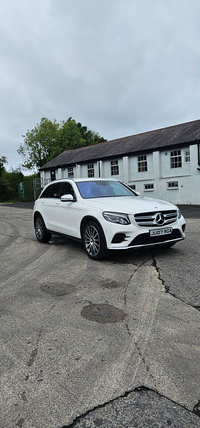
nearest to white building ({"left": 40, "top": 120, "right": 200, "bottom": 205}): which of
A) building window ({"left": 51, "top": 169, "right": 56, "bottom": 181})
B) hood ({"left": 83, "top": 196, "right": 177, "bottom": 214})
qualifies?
building window ({"left": 51, "top": 169, "right": 56, "bottom": 181})

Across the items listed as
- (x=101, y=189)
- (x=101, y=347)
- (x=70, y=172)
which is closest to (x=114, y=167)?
(x=70, y=172)

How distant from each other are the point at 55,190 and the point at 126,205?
268 cm

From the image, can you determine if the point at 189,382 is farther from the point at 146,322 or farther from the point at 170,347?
the point at 146,322

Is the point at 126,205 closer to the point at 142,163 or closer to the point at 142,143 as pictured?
the point at 142,163

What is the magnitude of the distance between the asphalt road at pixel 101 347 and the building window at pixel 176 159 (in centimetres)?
2136

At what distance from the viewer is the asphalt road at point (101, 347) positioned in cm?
196

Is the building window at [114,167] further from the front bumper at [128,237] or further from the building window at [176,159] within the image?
the front bumper at [128,237]

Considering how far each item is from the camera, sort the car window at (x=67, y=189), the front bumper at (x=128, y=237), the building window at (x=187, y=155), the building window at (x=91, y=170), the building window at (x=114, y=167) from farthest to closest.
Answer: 1. the building window at (x=91, y=170)
2. the building window at (x=114, y=167)
3. the building window at (x=187, y=155)
4. the car window at (x=67, y=189)
5. the front bumper at (x=128, y=237)

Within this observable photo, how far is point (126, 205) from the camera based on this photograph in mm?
5824

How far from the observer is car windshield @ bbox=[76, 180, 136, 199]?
6.78 m

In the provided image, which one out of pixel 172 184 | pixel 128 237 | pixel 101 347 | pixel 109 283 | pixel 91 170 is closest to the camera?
pixel 101 347

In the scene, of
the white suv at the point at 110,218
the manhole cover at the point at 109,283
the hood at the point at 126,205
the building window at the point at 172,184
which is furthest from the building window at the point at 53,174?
the manhole cover at the point at 109,283

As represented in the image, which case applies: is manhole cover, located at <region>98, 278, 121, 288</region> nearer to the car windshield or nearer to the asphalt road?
the asphalt road

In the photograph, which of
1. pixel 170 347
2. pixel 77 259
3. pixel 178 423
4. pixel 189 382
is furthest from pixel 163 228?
pixel 178 423
